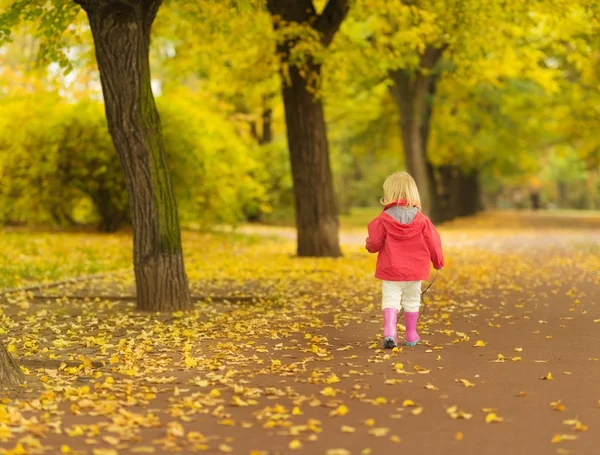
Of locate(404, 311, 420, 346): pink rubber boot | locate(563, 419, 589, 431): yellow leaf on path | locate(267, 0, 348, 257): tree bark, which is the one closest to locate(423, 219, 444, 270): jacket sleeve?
locate(404, 311, 420, 346): pink rubber boot

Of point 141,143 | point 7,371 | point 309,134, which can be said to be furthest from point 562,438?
point 309,134

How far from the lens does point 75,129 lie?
24.2 metres

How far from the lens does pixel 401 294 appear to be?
8.63 metres

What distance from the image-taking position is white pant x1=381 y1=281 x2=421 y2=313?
850 cm

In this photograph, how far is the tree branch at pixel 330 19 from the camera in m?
18.2

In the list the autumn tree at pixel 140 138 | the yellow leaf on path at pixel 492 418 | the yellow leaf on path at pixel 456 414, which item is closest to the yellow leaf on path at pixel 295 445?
the yellow leaf on path at pixel 456 414

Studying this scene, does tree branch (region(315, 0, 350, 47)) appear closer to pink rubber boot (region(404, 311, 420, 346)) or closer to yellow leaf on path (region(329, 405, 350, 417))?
pink rubber boot (region(404, 311, 420, 346))

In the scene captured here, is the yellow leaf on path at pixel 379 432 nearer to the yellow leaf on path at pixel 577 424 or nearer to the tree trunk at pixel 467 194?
the yellow leaf on path at pixel 577 424

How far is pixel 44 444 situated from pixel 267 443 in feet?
4.22

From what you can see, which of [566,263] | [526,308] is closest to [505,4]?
[566,263]

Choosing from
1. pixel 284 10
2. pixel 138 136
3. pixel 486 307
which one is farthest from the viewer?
pixel 284 10

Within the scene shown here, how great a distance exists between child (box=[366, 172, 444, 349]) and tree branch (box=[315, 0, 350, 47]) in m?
10.3

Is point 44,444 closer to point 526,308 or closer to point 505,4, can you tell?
point 526,308

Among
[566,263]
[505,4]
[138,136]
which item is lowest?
[566,263]
